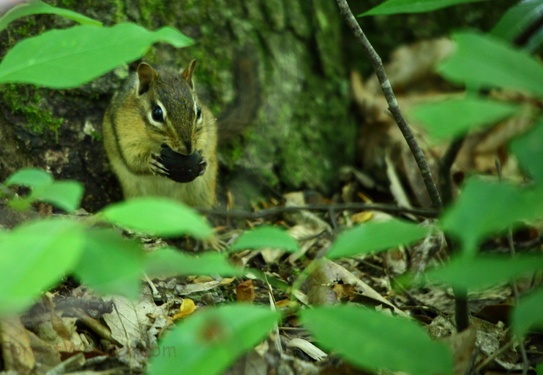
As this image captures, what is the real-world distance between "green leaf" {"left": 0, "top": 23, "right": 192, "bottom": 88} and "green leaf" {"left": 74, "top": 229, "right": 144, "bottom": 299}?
53 centimetres

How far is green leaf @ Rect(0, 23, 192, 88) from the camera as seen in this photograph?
1.80 metres

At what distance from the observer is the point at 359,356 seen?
57.9 inches

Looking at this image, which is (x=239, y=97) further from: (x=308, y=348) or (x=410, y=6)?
(x=410, y=6)

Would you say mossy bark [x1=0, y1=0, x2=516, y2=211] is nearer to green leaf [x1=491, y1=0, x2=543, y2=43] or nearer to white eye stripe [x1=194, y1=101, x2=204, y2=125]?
white eye stripe [x1=194, y1=101, x2=204, y2=125]

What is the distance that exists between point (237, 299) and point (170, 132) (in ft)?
3.79

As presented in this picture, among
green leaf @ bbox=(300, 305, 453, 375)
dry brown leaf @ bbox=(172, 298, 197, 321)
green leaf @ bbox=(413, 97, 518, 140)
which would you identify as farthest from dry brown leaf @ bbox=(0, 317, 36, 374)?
green leaf @ bbox=(413, 97, 518, 140)

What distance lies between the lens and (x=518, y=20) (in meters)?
2.21

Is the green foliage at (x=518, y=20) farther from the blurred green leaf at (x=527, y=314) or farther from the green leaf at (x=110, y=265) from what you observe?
the green leaf at (x=110, y=265)

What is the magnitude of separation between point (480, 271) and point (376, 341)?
0.26m

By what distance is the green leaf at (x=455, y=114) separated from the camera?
4.20 ft

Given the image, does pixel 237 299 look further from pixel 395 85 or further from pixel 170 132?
pixel 395 85

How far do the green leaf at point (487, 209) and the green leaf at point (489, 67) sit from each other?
19 centimetres

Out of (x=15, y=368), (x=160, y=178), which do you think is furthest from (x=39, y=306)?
(x=160, y=178)

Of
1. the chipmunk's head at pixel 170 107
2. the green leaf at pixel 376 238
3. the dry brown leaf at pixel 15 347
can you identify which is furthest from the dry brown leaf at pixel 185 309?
the green leaf at pixel 376 238
